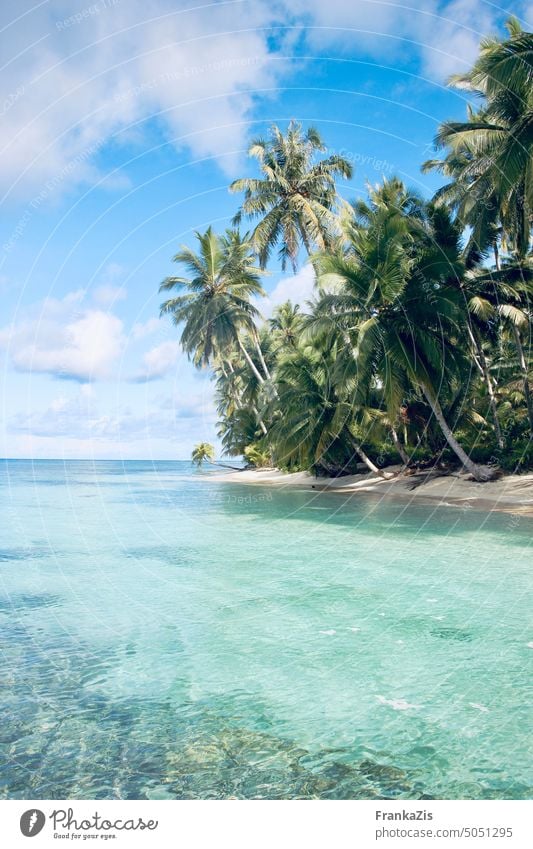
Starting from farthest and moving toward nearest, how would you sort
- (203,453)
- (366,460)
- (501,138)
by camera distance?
1. (203,453)
2. (366,460)
3. (501,138)

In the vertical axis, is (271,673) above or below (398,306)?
below

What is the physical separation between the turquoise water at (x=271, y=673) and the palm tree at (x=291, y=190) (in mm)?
18746

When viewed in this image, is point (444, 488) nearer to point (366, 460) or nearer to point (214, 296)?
point (366, 460)

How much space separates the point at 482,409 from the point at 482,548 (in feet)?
46.7

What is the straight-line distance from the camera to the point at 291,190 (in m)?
28.1

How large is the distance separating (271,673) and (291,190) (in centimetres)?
2615

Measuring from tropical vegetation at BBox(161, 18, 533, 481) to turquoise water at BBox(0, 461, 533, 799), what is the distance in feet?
33.4

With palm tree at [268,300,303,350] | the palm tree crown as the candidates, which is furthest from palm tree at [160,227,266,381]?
palm tree at [268,300,303,350]

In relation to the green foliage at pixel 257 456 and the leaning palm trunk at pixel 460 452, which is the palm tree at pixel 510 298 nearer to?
the leaning palm trunk at pixel 460 452

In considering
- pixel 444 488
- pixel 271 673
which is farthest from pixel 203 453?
pixel 271 673

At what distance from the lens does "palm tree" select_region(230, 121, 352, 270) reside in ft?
90.6

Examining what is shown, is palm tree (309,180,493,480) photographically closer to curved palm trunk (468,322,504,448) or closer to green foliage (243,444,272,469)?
curved palm trunk (468,322,504,448)

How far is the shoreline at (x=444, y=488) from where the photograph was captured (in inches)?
782

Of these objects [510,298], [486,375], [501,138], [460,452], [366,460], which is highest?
[501,138]
